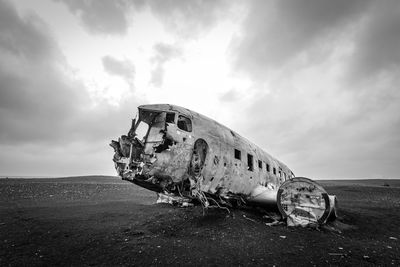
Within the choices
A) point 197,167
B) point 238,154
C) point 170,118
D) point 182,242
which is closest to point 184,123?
point 170,118

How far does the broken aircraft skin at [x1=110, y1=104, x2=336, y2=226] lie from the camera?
290 inches

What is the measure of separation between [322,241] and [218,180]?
3.90 m

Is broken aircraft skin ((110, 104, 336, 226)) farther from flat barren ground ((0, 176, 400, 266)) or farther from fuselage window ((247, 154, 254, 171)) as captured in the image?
flat barren ground ((0, 176, 400, 266))

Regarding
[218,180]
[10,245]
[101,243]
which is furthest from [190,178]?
[10,245]

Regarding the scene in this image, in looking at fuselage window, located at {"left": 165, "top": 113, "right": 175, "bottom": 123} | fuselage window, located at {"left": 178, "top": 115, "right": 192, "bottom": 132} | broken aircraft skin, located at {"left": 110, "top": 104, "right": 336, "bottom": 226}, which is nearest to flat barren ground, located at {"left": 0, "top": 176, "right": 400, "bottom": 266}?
broken aircraft skin, located at {"left": 110, "top": 104, "right": 336, "bottom": 226}

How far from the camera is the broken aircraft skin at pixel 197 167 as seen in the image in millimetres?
7367

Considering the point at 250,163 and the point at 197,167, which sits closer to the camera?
the point at 197,167

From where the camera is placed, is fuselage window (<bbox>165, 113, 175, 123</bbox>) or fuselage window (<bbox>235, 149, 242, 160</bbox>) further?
fuselage window (<bbox>235, 149, 242, 160</bbox>)

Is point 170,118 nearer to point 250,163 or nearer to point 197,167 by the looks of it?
point 197,167

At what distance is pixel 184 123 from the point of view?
8.57 metres

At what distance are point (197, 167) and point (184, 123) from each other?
69.5 inches

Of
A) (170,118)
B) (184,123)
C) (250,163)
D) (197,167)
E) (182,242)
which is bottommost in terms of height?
(182,242)

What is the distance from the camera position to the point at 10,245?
592cm

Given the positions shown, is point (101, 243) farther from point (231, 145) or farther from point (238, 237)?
point (231, 145)
